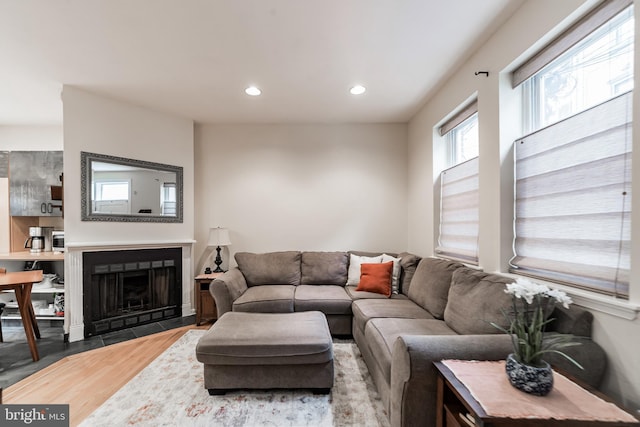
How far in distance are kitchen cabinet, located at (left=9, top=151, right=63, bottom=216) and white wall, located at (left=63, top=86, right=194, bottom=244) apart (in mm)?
1176

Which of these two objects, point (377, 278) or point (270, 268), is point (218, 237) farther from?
point (377, 278)

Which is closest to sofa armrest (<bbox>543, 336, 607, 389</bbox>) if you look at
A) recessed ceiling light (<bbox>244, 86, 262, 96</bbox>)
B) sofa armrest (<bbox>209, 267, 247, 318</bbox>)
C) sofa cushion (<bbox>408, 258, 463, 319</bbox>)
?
sofa cushion (<bbox>408, 258, 463, 319</bbox>)

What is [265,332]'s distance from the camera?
2023 mm

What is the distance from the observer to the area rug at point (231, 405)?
172cm

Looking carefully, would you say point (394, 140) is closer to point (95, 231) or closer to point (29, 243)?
point (95, 231)

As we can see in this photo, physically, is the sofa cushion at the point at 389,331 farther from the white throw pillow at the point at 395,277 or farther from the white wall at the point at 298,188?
the white wall at the point at 298,188

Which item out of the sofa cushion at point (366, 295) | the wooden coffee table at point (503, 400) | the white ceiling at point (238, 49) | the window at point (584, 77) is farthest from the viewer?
the sofa cushion at point (366, 295)

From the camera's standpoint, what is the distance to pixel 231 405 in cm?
188

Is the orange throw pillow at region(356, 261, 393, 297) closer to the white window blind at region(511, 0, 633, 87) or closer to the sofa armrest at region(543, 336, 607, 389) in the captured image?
the sofa armrest at region(543, 336, 607, 389)

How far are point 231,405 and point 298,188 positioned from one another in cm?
268

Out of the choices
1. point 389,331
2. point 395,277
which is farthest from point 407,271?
point 389,331

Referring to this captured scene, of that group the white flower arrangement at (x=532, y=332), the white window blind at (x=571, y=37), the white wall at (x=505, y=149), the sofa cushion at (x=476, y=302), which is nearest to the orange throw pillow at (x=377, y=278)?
the white wall at (x=505, y=149)

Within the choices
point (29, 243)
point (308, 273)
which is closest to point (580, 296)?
point (308, 273)

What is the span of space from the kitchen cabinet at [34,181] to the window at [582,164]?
5346 millimetres
